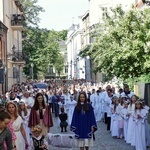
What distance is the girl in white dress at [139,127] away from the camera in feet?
43.3

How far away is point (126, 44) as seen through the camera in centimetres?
2152

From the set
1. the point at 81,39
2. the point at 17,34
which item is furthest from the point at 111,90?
the point at 81,39

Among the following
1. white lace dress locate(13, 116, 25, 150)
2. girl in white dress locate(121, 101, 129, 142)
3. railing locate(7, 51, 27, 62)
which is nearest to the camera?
white lace dress locate(13, 116, 25, 150)

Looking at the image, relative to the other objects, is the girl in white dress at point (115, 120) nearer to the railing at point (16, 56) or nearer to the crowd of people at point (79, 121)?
the crowd of people at point (79, 121)

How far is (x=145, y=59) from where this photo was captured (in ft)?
69.4

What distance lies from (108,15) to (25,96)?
844 centimetres

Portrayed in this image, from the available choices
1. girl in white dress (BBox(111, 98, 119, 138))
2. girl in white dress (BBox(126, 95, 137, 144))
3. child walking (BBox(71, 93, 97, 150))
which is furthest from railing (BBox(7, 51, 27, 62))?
child walking (BBox(71, 93, 97, 150))

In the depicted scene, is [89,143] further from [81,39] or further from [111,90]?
[81,39]

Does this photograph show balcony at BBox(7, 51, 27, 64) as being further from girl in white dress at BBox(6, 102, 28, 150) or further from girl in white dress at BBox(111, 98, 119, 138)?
girl in white dress at BBox(6, 102, 28, 150)

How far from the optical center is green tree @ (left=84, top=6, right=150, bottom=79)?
21.0 meters

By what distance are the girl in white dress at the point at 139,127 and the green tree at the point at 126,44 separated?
7.03 meters

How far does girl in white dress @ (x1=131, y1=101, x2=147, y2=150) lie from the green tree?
23.1 feet

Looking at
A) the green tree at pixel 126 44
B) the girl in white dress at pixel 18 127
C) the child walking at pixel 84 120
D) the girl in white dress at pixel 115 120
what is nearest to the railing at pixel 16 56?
the green tree at pixel 126 44

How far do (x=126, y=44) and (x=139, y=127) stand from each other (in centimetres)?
862
